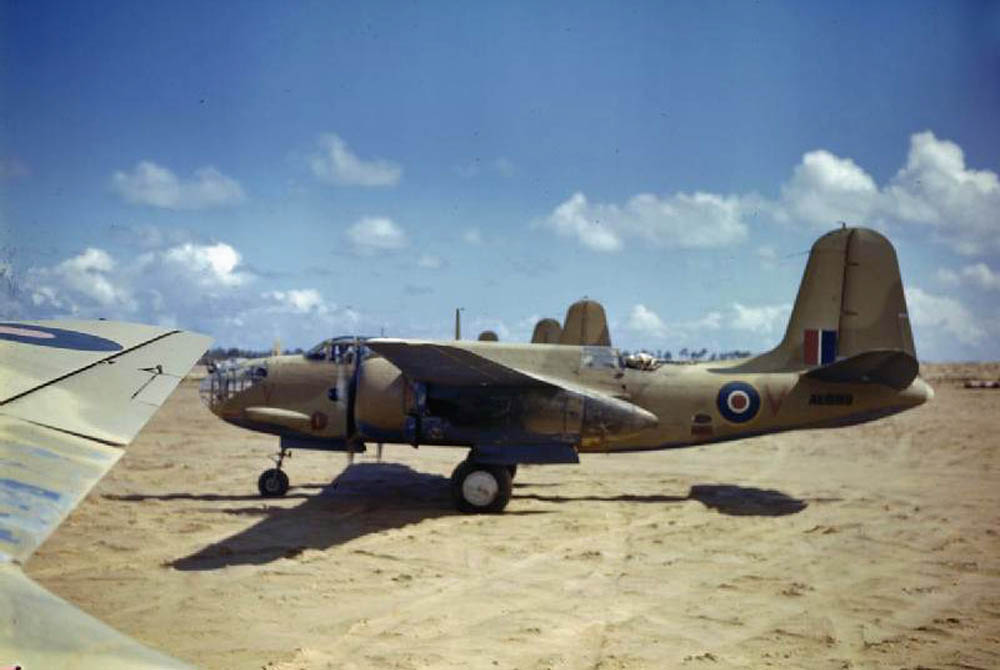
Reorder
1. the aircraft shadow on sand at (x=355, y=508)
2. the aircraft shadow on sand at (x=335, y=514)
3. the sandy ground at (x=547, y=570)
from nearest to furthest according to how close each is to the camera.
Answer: the sandy ground at (x=547, y=570), the aircraft shadow on sand at (x=335, y=514), the aircraft shadow on sand at (x=355, y=508)

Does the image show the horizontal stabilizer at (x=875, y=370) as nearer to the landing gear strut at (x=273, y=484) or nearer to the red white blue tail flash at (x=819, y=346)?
the red white blue tail flash at (x=819, y=346)

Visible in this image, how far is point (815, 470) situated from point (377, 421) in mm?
9852

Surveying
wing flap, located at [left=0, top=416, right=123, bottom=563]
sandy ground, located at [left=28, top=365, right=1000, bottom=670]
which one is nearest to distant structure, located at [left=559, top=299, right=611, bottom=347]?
sandy ground, located at [left=28, top=365, right=1000, bottom=670]

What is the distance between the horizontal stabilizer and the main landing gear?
5.55 m

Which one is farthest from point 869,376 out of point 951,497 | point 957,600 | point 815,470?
point 957,600

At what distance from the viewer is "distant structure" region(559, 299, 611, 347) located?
2153 centimetres

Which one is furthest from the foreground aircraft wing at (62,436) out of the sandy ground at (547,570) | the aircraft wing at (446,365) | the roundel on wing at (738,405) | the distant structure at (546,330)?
the distant structure at (546,330)

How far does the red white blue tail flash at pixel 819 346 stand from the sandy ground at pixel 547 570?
7.83 feet

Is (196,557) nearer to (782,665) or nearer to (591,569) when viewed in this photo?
(591,569)

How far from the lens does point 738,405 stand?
11.8m

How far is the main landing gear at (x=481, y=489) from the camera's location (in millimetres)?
10664

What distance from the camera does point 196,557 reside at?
7.77m

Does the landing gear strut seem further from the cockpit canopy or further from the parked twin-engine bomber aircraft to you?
the cockpit canopy

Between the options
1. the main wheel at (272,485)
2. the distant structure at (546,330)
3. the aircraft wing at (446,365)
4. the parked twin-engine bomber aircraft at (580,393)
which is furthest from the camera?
the distant structure at (546,330)
